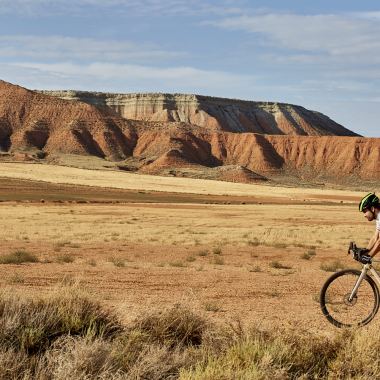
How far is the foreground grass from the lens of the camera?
561 centimetres

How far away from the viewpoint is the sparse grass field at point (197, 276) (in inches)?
241

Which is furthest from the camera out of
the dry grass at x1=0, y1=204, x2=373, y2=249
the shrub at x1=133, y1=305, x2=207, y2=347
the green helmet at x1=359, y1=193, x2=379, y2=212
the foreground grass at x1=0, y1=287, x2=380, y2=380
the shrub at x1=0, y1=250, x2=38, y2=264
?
the dry grass at x1=0, y1=204, x2=373, y2=249

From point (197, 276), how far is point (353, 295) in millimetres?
7762

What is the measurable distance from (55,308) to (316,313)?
5.36 metres

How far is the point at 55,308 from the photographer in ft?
23.2

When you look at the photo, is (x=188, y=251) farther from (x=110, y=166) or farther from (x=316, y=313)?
(x=110, y=166)

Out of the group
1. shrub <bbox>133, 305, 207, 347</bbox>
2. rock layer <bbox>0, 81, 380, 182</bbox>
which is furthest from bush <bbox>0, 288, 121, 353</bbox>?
rock layer <bbox>0, 81, 380, 182</bbox>

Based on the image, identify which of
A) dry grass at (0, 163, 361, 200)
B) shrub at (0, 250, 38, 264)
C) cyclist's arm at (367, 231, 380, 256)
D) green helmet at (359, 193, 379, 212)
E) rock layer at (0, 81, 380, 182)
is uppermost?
rock layer at (0, 81, 380, 182)

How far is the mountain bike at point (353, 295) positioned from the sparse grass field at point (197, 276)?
375 millimetres

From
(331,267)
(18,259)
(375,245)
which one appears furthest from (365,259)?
(18,259)

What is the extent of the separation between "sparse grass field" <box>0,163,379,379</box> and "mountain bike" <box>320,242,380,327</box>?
14.8 inches

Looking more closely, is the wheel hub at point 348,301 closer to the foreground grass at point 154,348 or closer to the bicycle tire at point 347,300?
the bicycle tire at point 347,300

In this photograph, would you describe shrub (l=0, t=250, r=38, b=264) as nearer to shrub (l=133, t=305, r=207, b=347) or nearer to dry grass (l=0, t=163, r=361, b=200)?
shrub (l=133, t=305, r=207, b=347)

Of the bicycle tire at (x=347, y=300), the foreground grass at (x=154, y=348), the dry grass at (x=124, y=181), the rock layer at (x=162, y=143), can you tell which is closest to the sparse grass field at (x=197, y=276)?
the foreground grass at (x=154, y=348)
